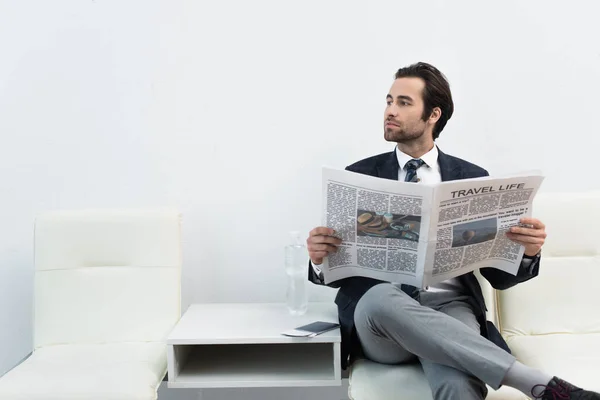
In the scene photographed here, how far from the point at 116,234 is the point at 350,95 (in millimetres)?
895

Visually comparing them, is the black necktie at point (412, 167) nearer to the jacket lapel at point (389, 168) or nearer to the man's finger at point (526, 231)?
the jacket lapel at point (389, 168)

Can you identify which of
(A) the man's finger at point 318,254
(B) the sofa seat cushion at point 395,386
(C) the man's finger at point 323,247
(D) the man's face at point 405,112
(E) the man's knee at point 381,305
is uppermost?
(D) the man's face at point 405,112

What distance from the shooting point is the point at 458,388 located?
5.06ft

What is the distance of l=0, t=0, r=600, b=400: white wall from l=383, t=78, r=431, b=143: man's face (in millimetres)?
303

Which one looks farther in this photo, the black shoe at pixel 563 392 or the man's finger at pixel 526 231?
the man's finger at pixel 526 231

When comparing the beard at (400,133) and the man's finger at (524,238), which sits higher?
the beard at (400,133)

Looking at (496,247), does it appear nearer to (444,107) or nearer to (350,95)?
(444,107)

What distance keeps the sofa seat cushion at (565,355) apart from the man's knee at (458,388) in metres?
0.28

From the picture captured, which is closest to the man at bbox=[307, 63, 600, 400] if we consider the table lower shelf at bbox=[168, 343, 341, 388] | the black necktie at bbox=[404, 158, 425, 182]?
the black necktie at bbox=[404, 158, 425, 182]

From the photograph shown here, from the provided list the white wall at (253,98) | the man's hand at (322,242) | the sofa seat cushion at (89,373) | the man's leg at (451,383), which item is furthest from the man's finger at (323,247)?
the white wall at (253,98)

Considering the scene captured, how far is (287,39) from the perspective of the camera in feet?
7.77

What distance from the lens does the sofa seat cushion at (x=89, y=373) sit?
5.59 ft

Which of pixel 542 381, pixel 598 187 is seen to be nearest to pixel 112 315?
pixel 542 381

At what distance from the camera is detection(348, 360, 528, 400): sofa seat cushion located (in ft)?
5.35
